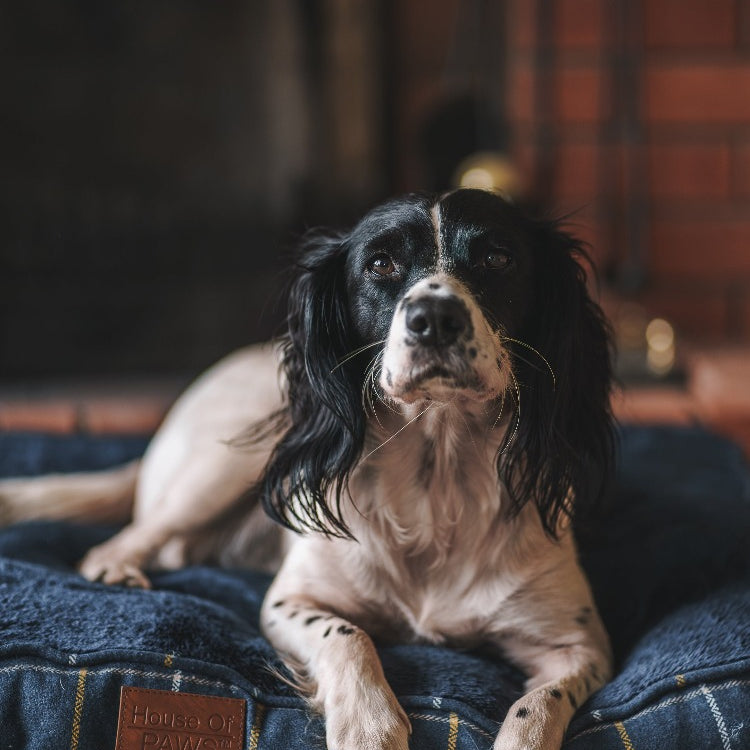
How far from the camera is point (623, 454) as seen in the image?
2.51 m

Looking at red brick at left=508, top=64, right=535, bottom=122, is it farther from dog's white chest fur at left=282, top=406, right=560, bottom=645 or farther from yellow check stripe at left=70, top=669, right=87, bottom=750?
yellow check stripe at left=70, top=669, right=87, bottom=750

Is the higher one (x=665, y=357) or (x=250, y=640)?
(x=250, y=640)

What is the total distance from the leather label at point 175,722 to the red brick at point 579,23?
268 centimetres

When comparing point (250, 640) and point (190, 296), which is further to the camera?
point (190, 296)

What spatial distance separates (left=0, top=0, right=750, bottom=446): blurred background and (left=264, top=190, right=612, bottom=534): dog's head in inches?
62.9

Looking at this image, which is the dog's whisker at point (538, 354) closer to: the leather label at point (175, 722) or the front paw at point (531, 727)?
the front paw at point (531, 727)

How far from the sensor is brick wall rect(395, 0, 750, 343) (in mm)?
3297

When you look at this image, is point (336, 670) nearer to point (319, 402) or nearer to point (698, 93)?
point (319, 402)

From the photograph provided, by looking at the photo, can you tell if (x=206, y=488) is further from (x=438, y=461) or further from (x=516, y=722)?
(x=516, y=722)

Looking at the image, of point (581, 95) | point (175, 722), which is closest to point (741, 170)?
point (581, 95)

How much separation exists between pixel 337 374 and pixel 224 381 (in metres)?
0.72

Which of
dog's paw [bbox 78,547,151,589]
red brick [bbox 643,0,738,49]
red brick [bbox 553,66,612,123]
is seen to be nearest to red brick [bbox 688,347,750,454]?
red brick [bbox 553,66,612,123]

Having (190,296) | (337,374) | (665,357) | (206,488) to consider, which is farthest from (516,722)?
(190,296)

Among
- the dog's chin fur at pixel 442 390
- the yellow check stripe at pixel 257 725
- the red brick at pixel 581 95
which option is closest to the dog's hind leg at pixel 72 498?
the yellow check stripe at pixel 257 725
